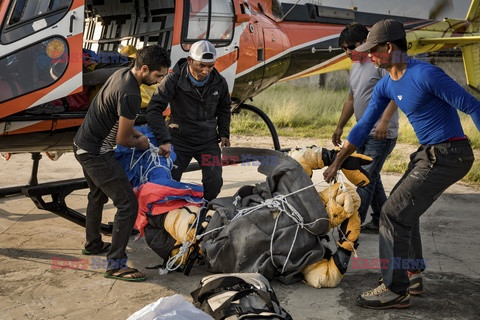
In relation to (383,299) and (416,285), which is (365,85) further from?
(383,299)

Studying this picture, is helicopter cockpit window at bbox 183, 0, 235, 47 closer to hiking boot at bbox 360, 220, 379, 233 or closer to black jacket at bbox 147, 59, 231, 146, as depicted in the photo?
black jacket at bbox 147, 59, 231, 146

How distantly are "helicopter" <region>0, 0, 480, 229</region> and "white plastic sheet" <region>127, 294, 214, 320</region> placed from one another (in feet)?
9.28

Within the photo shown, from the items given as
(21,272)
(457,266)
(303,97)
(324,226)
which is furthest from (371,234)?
(303,97)

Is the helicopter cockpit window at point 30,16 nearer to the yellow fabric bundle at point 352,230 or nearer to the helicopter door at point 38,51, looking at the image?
the helicopter door at point 38,51

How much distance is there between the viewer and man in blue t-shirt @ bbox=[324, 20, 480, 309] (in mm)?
4191

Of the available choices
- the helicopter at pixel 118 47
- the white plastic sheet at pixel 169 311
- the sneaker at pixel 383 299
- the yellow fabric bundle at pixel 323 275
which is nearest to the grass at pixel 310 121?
the helicopter at pixel 118 47

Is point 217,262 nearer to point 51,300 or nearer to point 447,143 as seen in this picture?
point 51,300

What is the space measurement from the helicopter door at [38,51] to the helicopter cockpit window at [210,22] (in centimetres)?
138

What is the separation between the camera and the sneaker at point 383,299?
4.42 m

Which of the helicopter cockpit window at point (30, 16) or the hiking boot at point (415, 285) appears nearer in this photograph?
the hiking boot at point (415, 285)
